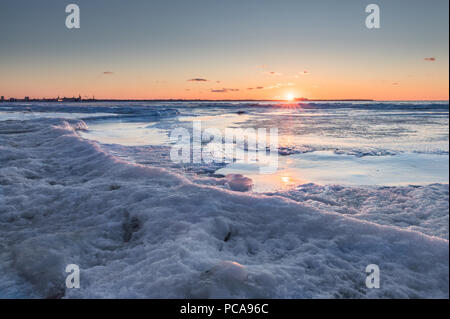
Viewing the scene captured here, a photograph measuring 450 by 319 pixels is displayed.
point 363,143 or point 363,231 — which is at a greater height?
point 363,143

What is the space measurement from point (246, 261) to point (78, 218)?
2310 mm

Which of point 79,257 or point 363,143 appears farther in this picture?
point 363,143

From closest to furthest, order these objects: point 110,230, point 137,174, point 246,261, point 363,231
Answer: point 246,261, point 363,231, point 110,230, point 137,174

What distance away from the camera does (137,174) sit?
5277 millimetres

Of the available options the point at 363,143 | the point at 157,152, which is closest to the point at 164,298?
the point at 157,152

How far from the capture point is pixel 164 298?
2205mm

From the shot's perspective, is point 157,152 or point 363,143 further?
point 363,143

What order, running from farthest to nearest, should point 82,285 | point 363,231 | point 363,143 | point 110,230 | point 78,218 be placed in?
point 363,143 → point 78,218 → point 110,230 → point 363,231 → point 82,285

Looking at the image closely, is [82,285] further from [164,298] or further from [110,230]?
[110,230]

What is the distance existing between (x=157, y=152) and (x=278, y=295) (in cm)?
685
